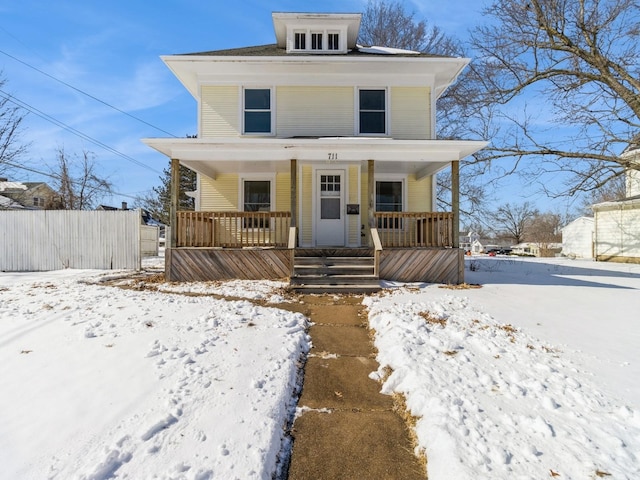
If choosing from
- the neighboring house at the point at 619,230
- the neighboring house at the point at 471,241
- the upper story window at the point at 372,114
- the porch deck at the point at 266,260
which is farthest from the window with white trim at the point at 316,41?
the neighboring house at the point at 471,241

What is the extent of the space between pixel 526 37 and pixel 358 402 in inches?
639

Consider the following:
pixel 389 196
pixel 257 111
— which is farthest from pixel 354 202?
pixel 257 111

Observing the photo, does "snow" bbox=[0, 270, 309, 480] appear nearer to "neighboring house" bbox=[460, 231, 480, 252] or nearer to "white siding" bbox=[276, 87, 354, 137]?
"white siding" bbox=[276, 87, 354, 137]

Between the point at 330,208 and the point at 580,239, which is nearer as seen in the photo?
the point at 330,208

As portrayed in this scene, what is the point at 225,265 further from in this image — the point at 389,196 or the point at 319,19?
the point at 319,19

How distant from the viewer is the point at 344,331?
5.47 metres

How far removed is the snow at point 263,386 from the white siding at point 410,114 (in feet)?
23.5

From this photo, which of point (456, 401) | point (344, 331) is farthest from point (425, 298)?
point (456, 401)

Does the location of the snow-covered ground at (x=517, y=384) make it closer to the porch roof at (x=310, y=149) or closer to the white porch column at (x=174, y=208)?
the porch roof at (x=310, y=149)

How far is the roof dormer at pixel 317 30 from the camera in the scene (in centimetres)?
1198

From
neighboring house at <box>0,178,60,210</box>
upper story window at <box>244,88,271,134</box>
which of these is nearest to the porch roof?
upper story window at <box>244,88,271,134</box>

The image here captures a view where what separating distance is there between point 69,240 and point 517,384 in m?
14.3

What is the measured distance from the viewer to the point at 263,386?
11.3ft

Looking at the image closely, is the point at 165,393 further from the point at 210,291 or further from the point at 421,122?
the point at 421,122
